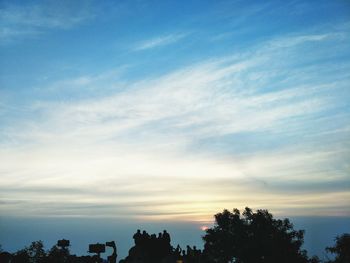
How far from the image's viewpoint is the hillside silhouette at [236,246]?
131 feet

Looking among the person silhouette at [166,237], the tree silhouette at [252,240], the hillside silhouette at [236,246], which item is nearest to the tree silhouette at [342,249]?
the hillside silhouette at [236,246]

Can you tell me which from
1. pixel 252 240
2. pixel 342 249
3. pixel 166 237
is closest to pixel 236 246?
pixel 252 240

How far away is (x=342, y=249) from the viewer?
121 feet

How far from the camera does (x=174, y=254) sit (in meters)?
40.8

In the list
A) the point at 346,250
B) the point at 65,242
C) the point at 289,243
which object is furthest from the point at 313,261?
the point at 65,242

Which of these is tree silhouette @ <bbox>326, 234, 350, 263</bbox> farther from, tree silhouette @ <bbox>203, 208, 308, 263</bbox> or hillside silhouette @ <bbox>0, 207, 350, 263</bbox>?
tree silhouette @ <bbox>203, 208, 308, 263</bbox>

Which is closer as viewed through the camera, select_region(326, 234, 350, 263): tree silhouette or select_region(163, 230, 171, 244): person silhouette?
select_region(326, 234, 350, 263): tree silhouette

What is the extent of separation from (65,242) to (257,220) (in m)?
31.5

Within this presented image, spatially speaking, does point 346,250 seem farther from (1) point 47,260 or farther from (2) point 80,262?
(1) point 47,260

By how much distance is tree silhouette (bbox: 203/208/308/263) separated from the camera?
1805 inches

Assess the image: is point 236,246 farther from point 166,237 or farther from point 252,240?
point 166,237

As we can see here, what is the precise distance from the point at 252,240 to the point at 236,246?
2.44 meters

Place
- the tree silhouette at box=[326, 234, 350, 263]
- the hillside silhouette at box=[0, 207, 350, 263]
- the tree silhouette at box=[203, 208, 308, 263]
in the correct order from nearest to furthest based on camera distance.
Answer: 1. the tree silhouette at box=[326, 234, 350, 263]
2. the hillside silhouette at box=[0, 207, 350, 263]
3. the tree silhouette at box=[203, 208, 308, 263]

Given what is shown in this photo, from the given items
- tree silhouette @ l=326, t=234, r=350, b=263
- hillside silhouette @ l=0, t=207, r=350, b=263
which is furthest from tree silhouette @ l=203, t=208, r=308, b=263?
tree silhouette @ l=326, t=234, r=350, b=263
